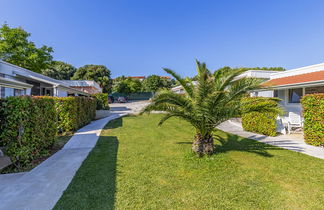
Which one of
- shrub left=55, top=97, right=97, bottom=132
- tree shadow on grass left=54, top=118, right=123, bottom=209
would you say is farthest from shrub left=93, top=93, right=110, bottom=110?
tree shadow on grass left=54, top=118, right=123, bottom=209

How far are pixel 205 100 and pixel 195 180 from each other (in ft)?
7.09

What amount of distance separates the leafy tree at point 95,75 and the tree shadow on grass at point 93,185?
40.3m

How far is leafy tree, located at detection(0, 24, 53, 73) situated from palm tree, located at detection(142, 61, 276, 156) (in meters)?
32.0

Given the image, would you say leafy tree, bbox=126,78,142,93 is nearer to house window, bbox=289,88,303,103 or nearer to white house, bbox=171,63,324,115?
white house, bbox=171,63,324,115

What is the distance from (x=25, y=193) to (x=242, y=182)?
456 cm

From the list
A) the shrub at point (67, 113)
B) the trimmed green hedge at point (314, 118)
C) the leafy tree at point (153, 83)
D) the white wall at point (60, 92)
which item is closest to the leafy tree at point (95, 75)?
the leafy tree at point (153, 83)

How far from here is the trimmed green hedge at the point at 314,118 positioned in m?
6.12

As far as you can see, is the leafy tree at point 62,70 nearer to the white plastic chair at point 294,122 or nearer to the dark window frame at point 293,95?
the dark window frame at point 293,95

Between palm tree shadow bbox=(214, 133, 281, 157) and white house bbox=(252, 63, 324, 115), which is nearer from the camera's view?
palm tree shadow bbox=(214, 133, 281, 157)

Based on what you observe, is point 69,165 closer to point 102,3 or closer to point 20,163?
point 20,163

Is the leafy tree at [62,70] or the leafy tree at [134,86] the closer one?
the leafy tree at [62,70]

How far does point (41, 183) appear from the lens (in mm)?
3486

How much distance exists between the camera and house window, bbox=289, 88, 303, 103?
11458mm

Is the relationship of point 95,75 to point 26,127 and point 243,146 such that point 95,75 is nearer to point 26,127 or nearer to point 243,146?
point 26,127
